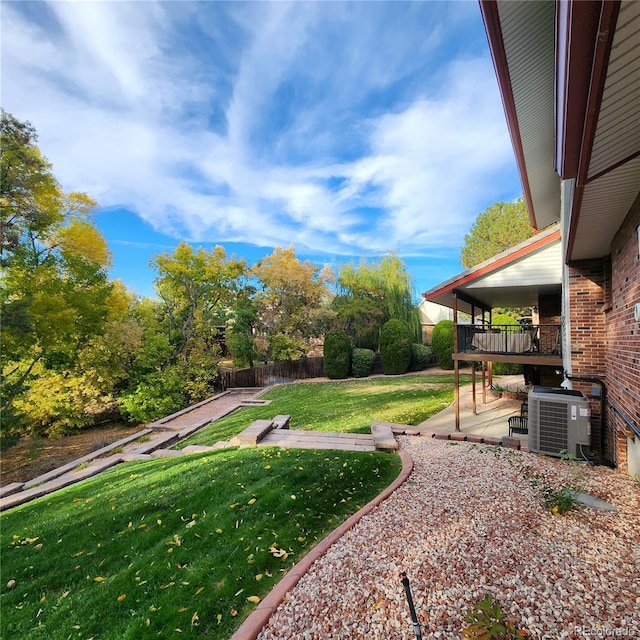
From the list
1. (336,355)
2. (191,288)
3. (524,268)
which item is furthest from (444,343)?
(191,288)

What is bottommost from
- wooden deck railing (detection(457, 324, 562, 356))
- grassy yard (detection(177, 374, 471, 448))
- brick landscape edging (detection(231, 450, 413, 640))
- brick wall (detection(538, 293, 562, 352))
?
grassy yard (detection(177, 374, 471, 448))

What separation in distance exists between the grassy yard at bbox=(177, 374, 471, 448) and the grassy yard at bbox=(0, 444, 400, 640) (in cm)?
282

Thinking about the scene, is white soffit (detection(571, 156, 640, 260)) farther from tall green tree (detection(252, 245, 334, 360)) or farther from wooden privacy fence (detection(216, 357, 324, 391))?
wooden privacy fence (detection(216, 357, 324, 391))

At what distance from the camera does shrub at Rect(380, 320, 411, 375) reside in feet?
59.4

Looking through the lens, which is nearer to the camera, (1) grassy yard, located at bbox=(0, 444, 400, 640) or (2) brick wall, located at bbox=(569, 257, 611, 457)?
(1) grassy yard, located at bbox=(0, 444, 400, 640)

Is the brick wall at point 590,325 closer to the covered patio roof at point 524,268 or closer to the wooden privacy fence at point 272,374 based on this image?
the covered patio roof at point 524,268

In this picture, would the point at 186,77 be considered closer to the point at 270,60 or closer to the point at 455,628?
the point at 270,60

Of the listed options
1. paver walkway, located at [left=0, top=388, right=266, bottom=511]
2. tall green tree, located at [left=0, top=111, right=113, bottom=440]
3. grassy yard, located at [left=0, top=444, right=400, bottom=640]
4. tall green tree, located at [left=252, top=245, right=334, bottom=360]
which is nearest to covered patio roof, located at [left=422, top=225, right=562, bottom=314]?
grassy yard, located at [left=0, top=444, right=400, bottom=640]

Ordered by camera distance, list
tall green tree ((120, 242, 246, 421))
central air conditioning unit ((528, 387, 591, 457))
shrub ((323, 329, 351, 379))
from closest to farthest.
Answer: central air conditioning unit ((528, 387, 591, 457)), tall green tree ((120, 242, 246, 421)), shrub ((323, 329, 351, 379))

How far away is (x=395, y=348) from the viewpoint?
18.1m

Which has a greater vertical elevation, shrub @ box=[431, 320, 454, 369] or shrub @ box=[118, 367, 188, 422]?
shrub @ box=[431, 320, 454, 369]

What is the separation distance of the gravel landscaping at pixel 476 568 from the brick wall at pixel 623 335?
0.90 metres

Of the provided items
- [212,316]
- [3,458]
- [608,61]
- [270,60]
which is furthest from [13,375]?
[608,61]

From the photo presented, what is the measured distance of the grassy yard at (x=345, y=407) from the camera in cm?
797
